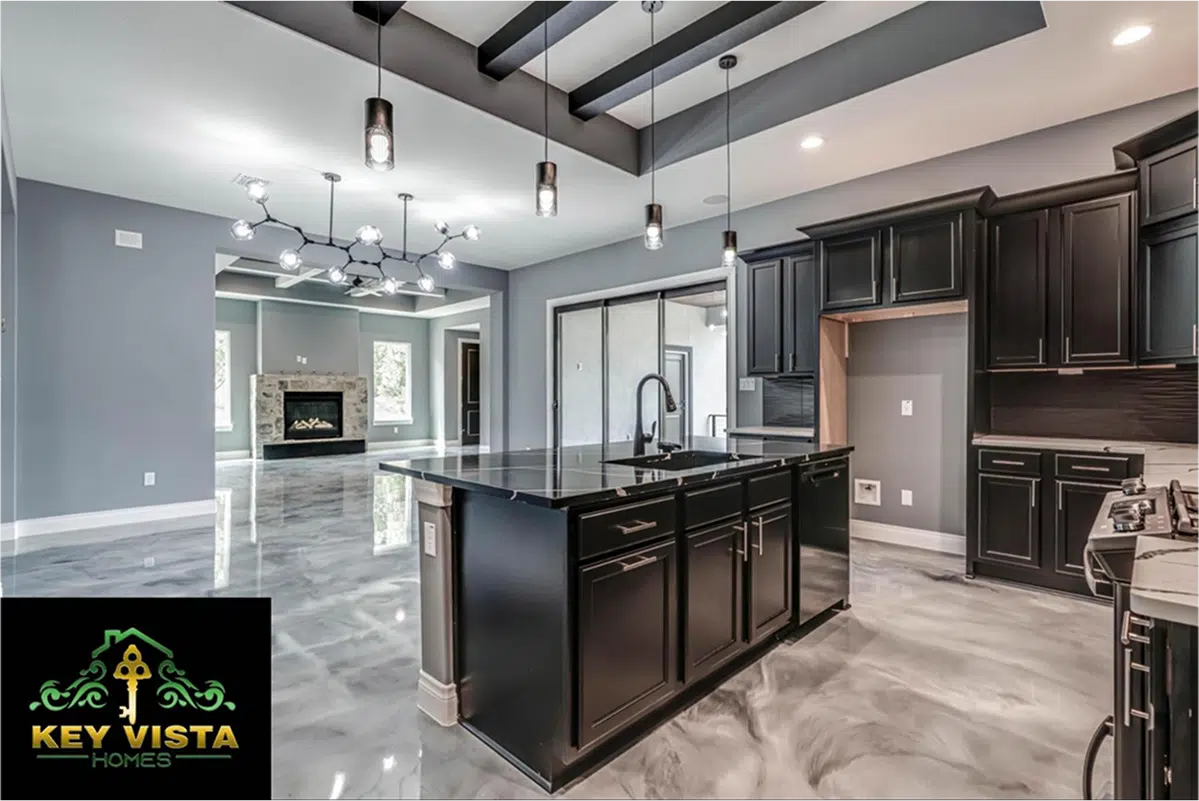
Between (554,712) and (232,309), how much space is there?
35.3 ft

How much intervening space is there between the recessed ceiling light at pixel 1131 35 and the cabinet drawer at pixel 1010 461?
2086 millimetres

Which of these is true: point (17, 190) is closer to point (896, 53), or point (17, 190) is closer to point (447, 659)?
point (447, 659)

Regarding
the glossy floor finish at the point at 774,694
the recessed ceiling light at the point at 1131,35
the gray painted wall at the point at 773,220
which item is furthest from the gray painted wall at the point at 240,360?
the recessed ceiling light at the point at 1131,35

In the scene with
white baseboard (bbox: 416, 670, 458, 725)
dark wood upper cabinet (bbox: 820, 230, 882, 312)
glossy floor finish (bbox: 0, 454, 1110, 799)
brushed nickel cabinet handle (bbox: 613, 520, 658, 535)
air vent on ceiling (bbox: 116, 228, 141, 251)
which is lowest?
glossy floor finish (bbox: 0, 454, 1110, 799)

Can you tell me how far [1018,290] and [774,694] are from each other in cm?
297

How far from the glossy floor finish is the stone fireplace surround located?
20.8 ft

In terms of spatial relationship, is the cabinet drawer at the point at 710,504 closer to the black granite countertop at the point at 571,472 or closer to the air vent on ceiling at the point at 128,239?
the black granite countertop at the point at 571,472

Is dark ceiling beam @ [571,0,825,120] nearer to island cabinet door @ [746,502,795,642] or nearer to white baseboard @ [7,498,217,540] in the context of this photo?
island cabinet door @ [746,502,795,642]

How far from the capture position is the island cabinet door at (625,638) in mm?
1721

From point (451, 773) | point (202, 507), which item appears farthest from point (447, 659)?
point (202, 507)

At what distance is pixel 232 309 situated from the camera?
403 inches

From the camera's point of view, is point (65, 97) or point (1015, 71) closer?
point (1015, 71)

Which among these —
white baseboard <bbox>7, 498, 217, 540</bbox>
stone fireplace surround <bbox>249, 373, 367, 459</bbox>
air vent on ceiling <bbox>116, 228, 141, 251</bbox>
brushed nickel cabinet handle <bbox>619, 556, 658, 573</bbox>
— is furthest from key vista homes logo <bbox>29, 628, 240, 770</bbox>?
stone fireplace surround <bbox>249, 373, 367, 459</bbox>

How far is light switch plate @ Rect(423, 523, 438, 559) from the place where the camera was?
2043 mm
